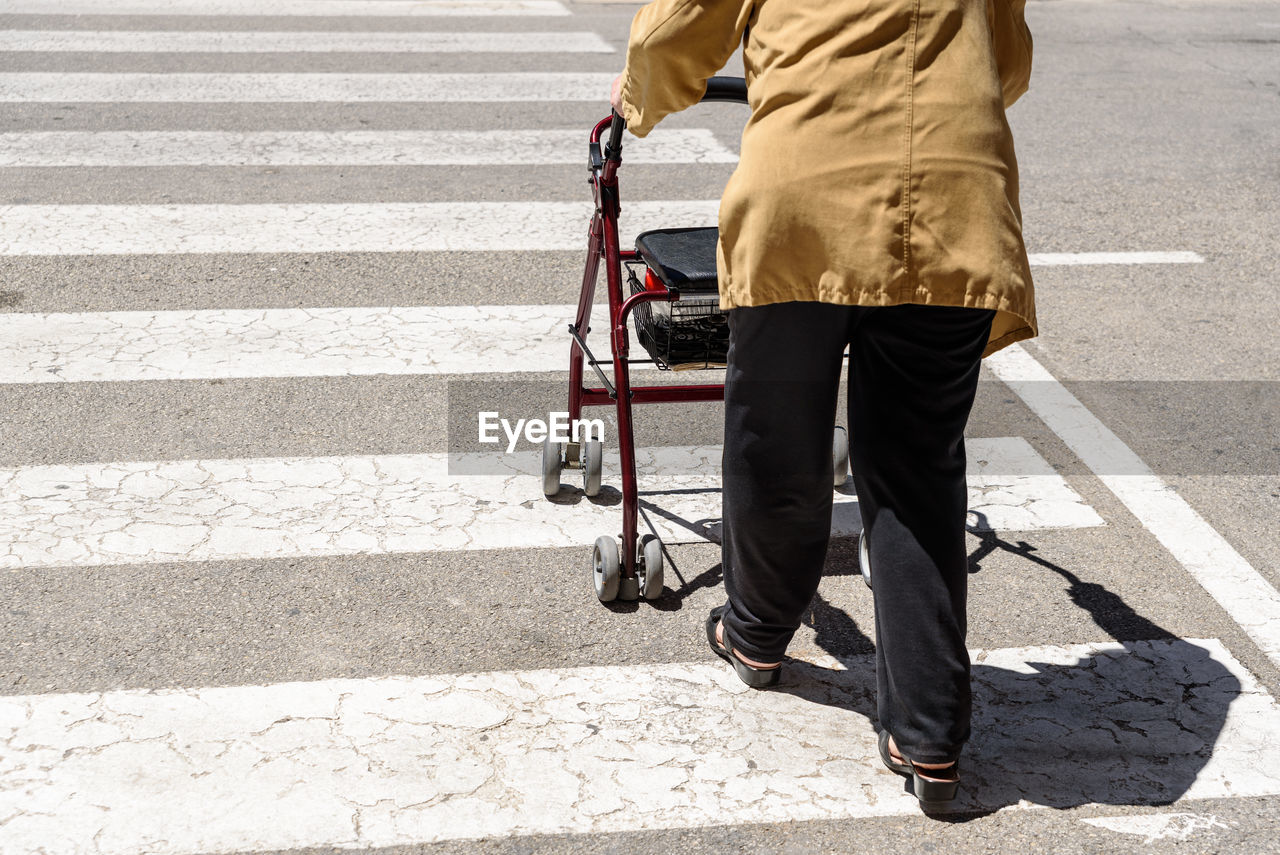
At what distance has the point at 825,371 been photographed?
2574mm

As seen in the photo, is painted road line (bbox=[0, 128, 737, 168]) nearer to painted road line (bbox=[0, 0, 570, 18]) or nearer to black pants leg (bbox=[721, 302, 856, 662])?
painted road line (bbox=[0, 0, 570, 18])

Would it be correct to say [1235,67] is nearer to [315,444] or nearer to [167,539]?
[315,444]

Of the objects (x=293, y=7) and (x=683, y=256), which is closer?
(x=683, y=256)

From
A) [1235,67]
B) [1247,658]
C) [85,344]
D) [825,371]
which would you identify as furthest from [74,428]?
[1235,67]

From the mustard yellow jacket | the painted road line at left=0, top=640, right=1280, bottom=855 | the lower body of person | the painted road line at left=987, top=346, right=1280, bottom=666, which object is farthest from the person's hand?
the painted road line at left=987, top=346, right=1280, bottom=666

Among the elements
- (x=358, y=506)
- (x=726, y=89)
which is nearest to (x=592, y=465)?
(x=358, y=506)

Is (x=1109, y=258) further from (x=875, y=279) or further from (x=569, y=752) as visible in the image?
(x=569, y=752)

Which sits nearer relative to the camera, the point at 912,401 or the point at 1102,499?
the point at 912,401

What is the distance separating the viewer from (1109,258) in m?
6.03

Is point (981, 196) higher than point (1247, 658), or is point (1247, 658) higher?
point (981, 196)

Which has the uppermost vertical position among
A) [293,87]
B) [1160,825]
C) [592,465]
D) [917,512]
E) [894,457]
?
[293,87]

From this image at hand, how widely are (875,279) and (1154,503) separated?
2.04 meters

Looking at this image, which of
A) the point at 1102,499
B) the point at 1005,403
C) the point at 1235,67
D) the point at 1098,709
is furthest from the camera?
the point at 1235,67

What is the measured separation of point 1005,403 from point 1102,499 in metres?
0.75
